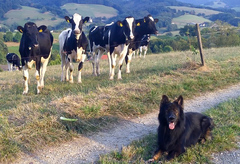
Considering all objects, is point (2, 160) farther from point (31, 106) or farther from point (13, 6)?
point (13, 6)

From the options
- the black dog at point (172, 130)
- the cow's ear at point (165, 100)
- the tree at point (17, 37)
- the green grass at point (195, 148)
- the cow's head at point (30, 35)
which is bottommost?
the tree at point (17, 37)

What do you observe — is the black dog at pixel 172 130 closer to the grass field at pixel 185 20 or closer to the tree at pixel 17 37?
the tree at pixel 17 37

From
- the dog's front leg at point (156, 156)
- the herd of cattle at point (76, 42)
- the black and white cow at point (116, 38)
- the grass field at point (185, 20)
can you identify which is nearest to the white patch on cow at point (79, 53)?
the herd of cattle at point (76, 42)

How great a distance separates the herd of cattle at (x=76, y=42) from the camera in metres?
9.89

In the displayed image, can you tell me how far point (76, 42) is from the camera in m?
11.3

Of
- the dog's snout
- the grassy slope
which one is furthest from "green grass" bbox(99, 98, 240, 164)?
the grassy slope

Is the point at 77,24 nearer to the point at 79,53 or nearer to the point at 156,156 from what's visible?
the point at 79,53

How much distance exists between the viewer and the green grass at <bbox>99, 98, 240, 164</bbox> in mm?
5238

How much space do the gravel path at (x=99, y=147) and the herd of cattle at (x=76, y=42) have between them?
462 cm

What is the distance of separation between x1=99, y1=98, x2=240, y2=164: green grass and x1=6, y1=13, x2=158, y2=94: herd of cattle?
5.55 metres

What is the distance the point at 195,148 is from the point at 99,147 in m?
1.94

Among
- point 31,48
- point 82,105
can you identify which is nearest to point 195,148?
point 82,105

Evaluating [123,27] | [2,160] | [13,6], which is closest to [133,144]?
[2,160]

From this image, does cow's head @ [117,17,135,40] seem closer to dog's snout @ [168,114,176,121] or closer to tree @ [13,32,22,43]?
dog's snout @ [168,114,176,121]
